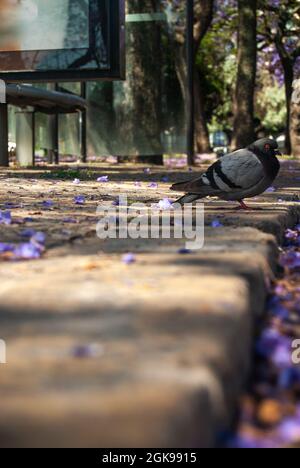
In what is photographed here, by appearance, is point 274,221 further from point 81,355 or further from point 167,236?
point 81,355

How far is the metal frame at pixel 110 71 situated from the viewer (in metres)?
10.0

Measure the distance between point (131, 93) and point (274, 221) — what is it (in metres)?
10.1

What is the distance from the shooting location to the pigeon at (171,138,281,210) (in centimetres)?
536

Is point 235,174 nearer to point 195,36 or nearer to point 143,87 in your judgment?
point 143,87

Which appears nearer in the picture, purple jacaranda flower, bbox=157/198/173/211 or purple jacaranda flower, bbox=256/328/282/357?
purple jacaranda flower, bbox=256/328/282/357

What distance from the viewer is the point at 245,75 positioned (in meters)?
17.5

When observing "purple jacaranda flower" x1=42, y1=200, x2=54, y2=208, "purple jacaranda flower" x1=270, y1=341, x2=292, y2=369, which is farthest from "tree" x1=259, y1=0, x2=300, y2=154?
"purple jacaranda flower" x1=270, y1=341, x2=292, y2=369

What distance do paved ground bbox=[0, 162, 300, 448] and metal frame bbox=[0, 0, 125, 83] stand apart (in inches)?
243

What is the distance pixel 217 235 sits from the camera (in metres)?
4.04

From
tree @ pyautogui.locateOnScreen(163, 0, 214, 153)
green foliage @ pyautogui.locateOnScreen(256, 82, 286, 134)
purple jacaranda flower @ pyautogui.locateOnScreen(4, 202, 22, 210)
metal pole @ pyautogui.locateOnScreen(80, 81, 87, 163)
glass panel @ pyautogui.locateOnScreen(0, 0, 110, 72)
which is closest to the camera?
purple jacaranda flower @ pyautogui.locateOnScreen(4, 202, 22, 210)

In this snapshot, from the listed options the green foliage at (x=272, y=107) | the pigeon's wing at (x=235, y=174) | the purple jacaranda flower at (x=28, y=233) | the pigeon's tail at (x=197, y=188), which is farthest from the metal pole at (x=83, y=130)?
the green foliage at (x=272, y=107)

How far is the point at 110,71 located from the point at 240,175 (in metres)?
5.02

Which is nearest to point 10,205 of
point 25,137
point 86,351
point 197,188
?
point 197,188

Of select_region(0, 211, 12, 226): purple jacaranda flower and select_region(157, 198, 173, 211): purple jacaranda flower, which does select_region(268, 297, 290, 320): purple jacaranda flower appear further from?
select_region(157, 198, 173, 211): purple jacaranda flower
